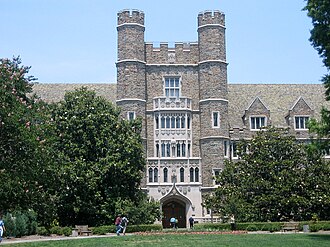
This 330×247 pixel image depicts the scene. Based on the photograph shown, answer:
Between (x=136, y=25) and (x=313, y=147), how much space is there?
2842 centimetres

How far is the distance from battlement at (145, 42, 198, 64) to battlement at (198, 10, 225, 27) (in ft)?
6.83

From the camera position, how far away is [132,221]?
123ft

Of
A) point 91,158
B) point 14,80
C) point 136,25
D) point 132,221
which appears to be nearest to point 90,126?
point 91,158

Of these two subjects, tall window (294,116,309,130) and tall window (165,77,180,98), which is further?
tall window (294,116,309,130)

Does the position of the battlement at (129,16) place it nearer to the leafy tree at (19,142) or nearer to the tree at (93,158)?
the tree at (93,158)

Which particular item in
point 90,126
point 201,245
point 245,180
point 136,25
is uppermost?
point 136,25

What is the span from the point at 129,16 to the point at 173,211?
16719 mm

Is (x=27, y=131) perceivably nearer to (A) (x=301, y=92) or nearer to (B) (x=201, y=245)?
(B) (x=201, y=245)

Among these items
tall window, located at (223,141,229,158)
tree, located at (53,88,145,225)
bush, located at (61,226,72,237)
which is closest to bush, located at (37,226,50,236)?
bush, located at (61,226,72,237)

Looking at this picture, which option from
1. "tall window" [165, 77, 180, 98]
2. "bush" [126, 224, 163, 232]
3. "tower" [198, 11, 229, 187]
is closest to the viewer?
"bush" [126, 224, 163, 232]

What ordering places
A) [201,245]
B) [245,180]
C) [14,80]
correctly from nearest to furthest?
[201,245] < [14,80] < [245,180]

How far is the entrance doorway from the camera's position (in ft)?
162

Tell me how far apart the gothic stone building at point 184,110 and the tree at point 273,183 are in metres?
6.19

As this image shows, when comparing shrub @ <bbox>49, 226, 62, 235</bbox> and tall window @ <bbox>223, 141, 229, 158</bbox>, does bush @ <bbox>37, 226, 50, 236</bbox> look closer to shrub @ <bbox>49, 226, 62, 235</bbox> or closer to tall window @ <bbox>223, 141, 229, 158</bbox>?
shrub @ <bbox>49, 226, 62, 235</bbox>
